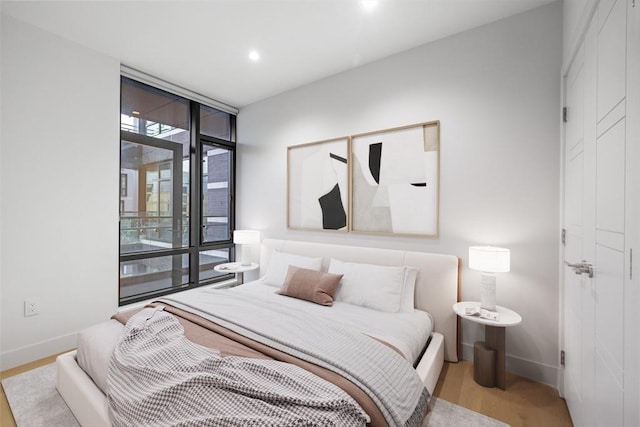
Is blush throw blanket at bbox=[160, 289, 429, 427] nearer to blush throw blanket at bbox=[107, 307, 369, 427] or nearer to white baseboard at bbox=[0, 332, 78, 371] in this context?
blush throw blanket at bbox=[107, 307, 369, 427]

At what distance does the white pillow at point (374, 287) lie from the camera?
2338mm

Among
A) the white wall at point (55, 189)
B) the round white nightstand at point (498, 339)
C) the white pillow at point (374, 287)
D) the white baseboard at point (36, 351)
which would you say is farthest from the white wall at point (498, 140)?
the white baseboard at point (36, 351)

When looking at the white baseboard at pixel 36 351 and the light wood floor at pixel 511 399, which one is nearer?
the light wood floor at pixel 511 399

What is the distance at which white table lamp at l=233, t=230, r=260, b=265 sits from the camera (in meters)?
3.61

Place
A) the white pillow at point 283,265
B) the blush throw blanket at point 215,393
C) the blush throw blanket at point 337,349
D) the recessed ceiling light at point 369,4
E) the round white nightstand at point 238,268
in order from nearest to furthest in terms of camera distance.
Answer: the blush throw blanket at point 215,393
the blush throw blanket at point 337,349
the recessed ceiling light at point 369,4
the white pillow at point 283,265
the round white nightstand at point 238,268

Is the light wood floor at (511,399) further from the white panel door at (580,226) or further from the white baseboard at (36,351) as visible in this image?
the white baseboard at (36,351)

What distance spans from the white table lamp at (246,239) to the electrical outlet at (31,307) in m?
1.86

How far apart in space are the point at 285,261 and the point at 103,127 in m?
2.28

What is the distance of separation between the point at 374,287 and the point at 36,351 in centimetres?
297

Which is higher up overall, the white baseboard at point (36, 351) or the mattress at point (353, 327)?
the mattress at point (353, 327)

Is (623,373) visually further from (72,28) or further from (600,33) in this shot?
(72,28)

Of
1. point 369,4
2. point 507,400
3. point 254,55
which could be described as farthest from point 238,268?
point 369,4

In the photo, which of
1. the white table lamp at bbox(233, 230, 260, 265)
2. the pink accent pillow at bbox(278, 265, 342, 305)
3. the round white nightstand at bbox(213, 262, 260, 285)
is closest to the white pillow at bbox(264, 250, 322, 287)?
the pink accent pillow at bbox(278, 265, 342, 305)

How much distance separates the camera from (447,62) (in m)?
2.51
